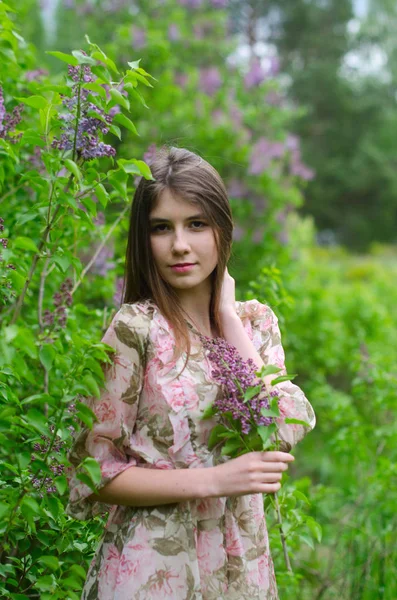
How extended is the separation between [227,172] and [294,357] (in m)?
1.70

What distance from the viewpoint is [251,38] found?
2409 cm

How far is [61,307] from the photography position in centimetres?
208

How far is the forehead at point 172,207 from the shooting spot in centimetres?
160

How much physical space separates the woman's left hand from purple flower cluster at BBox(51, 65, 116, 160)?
16.8 inches

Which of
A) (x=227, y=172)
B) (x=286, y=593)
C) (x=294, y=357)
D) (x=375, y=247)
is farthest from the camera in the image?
(x=375, y=247)

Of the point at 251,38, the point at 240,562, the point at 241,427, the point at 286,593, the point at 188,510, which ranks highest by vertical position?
the point at 251,38

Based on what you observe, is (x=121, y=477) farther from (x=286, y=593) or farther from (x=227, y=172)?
(x=227, y=172)

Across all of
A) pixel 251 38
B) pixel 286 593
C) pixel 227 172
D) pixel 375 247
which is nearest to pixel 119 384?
pixel 286 593

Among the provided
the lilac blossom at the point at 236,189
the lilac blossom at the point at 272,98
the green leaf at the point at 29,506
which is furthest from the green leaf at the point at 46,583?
the lilac blossom at the point at 272,98

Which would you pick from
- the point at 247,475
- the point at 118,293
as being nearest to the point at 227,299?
the point at 247,475

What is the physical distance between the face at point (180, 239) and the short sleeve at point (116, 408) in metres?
0.15

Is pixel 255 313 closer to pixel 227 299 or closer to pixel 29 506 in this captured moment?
pixel 227 299

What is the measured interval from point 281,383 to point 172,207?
440 mm

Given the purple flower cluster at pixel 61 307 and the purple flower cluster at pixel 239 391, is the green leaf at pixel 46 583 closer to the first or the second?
the purple flower cluster at pixel 239 391
